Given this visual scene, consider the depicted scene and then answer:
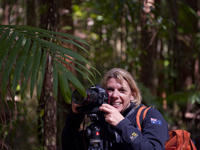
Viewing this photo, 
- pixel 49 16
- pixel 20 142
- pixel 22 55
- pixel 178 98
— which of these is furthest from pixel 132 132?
pixel 178 98

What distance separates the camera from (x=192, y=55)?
687cm

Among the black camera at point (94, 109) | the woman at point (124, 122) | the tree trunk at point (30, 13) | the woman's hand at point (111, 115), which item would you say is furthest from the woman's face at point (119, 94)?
the tree trunk at point (30, 13)

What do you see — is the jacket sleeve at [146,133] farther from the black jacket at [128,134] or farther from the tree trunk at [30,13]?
the tree trunk at [30,13]

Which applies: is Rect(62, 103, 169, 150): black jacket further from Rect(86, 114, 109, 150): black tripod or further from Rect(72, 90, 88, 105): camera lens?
Rect(72, 90, 88, 105): camera lens

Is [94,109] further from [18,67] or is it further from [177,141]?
[18,67]

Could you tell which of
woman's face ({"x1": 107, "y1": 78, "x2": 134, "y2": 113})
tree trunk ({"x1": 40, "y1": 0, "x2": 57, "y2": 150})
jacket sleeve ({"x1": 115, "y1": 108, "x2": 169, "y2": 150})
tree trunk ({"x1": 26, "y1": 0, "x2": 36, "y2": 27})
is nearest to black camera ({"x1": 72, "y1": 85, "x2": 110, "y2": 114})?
woman's face ({"x1": 107, "y1": 78, "x2": 134, "y2": 113})

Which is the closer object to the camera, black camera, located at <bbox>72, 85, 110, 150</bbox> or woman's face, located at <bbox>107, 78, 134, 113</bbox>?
black camera, located at <bbox>72, 85, 110, 150</bbox>

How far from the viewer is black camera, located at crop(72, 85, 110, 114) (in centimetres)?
179

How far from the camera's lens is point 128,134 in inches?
67.4

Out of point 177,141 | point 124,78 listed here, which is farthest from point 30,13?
point 177,141

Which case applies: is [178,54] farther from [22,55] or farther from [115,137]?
[22,55]

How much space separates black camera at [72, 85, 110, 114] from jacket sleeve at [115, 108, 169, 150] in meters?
0.24

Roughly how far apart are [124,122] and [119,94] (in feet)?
1.24

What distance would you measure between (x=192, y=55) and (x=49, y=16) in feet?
18.5
